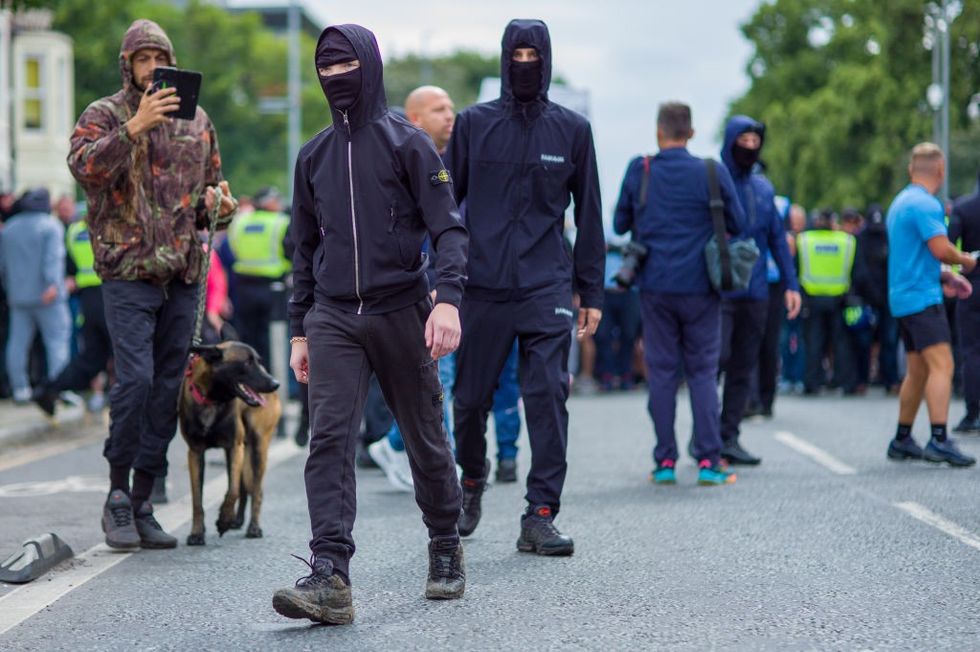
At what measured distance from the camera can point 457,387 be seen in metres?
6.98

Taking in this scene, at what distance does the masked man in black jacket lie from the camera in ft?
17.7

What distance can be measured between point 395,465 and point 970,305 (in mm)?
4631

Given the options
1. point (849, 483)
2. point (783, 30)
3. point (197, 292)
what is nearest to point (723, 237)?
point (849, 483)

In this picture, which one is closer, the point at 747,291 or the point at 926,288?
the point at 926,288

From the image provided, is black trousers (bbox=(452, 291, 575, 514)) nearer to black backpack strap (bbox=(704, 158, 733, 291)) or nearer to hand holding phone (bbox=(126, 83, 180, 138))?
hand holding phone (bbox=(126, 83, 180, 138))

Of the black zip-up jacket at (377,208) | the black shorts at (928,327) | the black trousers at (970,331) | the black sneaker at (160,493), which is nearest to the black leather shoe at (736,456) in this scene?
the black shorts at (928,327)

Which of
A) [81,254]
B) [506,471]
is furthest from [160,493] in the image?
[81,254]

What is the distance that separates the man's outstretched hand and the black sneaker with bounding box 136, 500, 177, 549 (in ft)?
7.60

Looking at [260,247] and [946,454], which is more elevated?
[260,247]

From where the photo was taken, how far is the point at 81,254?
13945 mm

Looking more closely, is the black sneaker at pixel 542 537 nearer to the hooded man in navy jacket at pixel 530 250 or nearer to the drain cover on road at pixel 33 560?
the hooded man in navy jacket at pixel 530 250

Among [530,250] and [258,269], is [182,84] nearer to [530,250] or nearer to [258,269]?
[530,250]

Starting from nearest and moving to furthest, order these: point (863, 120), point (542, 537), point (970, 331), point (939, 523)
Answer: point (542, 537) → point (939, 523) → point (970, 331) → point (863, 120)

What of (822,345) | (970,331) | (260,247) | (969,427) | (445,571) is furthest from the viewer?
(822,345)
